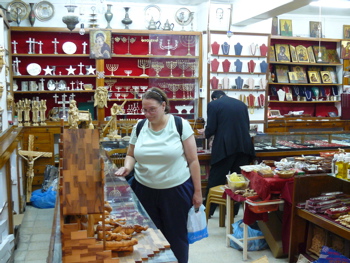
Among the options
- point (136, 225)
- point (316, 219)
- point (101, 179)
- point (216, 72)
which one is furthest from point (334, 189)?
point (216, 72)

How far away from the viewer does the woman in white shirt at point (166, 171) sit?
9.06 feet

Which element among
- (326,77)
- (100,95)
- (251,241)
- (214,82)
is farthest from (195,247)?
(326,77)

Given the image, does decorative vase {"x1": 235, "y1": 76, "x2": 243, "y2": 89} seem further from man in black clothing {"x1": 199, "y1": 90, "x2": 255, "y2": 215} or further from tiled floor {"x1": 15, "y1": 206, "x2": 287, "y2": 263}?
tiled floor {"x1": 15, "y1": 206, "x2": 287, "y2": 263}

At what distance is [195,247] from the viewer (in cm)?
452

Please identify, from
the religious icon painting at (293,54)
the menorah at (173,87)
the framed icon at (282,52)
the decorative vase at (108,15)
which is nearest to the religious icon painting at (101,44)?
the decorative vase at (108,15)

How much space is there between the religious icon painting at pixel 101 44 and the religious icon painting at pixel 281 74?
3.72m

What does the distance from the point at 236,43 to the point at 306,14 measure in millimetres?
2245

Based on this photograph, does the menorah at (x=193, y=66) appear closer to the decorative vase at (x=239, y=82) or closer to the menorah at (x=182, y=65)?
the menorah at (x=182, y=65)

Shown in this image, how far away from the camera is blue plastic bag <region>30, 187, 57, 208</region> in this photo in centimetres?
631

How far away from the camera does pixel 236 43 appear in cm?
831

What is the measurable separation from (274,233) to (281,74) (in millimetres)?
5613

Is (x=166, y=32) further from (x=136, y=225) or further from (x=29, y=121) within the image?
(x=136, y=225)

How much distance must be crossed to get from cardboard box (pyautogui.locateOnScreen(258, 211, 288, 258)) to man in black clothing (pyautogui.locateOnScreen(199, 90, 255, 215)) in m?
1.07

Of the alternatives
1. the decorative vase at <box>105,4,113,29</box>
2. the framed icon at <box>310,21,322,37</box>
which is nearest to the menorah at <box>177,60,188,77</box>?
the decorative vase at <box>105,4,113,29</box>
